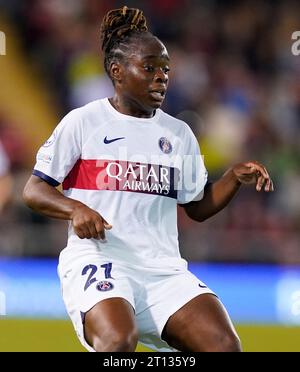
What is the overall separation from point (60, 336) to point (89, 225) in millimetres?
3328

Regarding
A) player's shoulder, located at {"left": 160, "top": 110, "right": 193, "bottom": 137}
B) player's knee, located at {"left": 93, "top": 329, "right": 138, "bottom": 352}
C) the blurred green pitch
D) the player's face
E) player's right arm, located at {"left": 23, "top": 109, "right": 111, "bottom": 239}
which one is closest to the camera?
player's knee, located at {"left": 93, "top": 329, "right": 138, "bottom": 352}

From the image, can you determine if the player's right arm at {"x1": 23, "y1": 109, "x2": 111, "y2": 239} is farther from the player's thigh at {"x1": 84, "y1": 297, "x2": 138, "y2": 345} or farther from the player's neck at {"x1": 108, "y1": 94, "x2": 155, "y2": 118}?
the player's thigh at {"x1": 84, "y1": 297, "x2": 138, "y2": 345}

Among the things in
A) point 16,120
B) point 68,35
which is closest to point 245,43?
point 68,35

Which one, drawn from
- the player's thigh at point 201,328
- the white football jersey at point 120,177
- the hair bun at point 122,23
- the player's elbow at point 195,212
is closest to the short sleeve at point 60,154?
the white football jersey at point 120,177

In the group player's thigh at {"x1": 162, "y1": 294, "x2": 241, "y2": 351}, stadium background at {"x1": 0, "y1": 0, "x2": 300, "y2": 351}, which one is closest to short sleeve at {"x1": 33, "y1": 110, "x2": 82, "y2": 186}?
player's thigh at {"x1": 162, "y1": 294, "x2": 241, "y2": 351}

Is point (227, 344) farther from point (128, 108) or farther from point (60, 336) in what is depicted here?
point (60, 336)

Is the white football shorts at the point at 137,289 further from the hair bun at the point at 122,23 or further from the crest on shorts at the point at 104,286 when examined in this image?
the hair bun at the point at 122,23

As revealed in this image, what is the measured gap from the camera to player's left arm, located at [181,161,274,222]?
494 cm

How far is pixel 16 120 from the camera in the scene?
40.6 feet

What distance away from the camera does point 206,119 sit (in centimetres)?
1184

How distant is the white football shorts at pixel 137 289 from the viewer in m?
4.70

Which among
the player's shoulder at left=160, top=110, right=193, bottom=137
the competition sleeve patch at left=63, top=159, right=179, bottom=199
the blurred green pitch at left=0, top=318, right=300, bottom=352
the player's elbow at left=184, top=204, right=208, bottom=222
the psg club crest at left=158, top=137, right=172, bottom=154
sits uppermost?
the player's shoulder at left=160, top=110, right=193, bottom=137

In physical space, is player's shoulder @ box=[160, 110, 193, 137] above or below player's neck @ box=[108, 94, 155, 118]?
below

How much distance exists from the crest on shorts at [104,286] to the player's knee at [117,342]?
0.27 m
